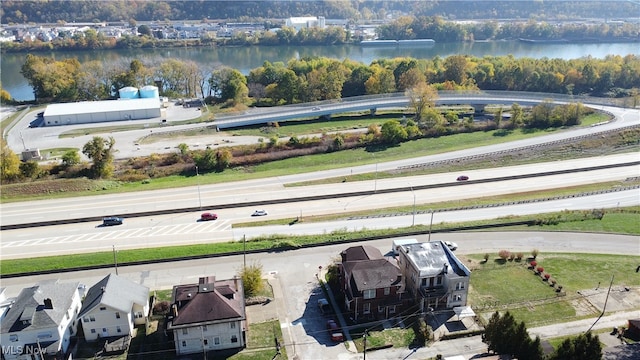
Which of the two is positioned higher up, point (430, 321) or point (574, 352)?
point (574, 352)

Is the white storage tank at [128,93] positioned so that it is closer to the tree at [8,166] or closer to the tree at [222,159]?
the tree at [8,166]

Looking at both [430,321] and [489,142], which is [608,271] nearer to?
[430,321]

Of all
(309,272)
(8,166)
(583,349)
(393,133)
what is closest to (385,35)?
(393,133)

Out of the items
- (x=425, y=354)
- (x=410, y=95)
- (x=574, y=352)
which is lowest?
(x=425, y=354)

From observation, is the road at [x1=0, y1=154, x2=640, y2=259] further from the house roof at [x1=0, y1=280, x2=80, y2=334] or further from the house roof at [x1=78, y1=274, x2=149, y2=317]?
the house roof at [x1=0, y1=280, x2=80, y2=334]

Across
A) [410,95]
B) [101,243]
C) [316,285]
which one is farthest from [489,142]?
[101,243]

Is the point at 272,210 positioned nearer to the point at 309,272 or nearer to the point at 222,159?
the point at 309,272
